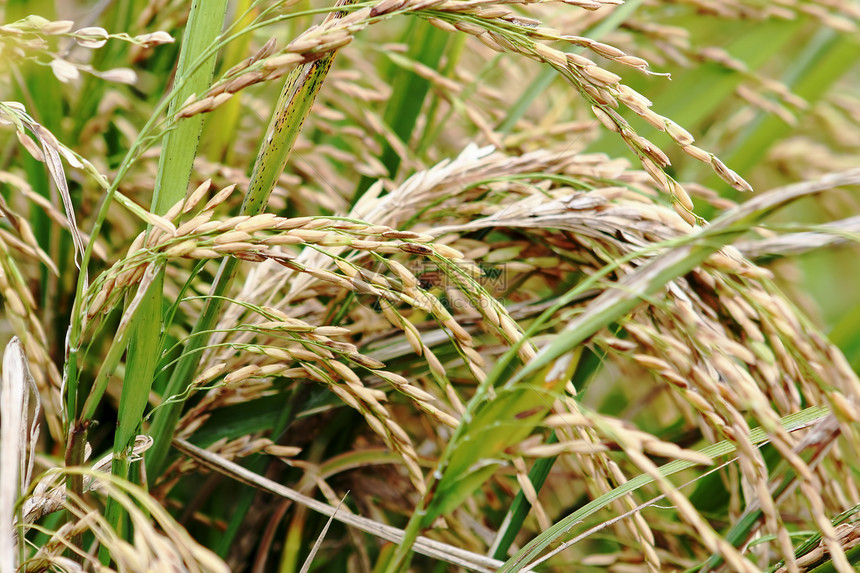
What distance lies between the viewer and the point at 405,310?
84cm

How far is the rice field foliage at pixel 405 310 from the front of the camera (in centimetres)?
45

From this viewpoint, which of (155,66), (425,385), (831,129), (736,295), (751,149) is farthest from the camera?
(831,129)

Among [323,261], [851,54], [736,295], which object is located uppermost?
[851,54]

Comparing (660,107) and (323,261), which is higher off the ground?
(660,107)

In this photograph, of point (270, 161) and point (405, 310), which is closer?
point (270, 161)

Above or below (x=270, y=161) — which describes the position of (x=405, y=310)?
below

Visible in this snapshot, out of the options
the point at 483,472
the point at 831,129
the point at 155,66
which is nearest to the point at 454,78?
the point at 155,66

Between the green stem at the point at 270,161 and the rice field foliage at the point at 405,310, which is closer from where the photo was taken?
the rice field foliage at the point at 405,310

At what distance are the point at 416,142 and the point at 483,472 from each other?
2.29 feet

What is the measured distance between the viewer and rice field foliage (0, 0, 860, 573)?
0.45 metres

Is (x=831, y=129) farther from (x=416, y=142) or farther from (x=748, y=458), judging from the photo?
(x=748, y=458)

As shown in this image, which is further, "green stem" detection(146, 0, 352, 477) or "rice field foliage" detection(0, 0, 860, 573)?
"green stem" detection(146, 0, 352, 477)

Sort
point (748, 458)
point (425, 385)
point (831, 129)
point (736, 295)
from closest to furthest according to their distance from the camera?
point (748, 458) < point (736, 295) < point (425, 385) < point (831, 129)

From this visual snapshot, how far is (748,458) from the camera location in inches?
17.6
